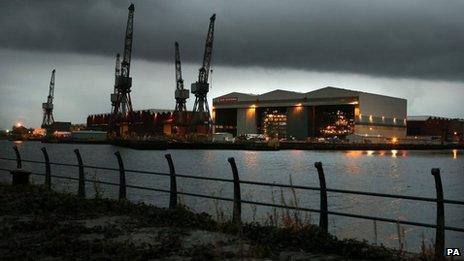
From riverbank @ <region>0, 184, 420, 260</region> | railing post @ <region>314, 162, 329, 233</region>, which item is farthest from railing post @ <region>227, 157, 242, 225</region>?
railing post @ <region>314, 162, 329, 233</region>

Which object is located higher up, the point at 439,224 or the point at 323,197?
the point at 323,197

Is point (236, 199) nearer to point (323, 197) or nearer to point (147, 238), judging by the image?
point (323, 197)

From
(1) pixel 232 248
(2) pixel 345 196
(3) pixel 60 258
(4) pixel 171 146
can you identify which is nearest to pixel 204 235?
(1) pixel 232 248

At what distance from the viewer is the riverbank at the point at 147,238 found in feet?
33.5

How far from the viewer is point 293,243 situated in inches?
444

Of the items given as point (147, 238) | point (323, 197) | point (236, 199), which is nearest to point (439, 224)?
point (323, 197)

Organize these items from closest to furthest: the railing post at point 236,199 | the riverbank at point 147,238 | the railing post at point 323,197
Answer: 1. the riverbank at point 147,238
2. the railing post at point 323,197
3. the railing post at point 236,199

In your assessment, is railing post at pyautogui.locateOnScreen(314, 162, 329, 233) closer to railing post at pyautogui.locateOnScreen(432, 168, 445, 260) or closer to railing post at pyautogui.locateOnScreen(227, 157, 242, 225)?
railing post at pyautogui.locateOnScreen(227, 157, 242, 225)

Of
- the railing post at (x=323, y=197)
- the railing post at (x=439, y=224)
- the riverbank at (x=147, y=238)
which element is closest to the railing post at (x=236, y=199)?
the riverbank at (x=147, y=238)

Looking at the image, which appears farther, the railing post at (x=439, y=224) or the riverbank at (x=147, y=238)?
the riverbank at (x=147, y=238)

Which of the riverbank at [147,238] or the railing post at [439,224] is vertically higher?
the railing post at [439,224]

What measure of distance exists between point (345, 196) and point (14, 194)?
106 ft

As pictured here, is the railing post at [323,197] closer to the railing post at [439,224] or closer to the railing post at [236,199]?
the railing post at [236,199]

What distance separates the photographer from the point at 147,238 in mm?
11852
